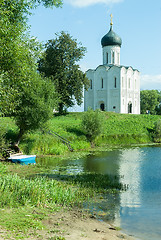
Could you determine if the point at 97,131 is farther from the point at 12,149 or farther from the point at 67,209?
the point at 67,209

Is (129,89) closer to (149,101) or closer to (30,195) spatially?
(149,101)

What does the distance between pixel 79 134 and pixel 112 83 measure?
2651 cm

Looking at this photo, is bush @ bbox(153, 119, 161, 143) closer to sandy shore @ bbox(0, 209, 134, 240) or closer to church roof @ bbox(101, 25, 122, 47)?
church roof @ bbox(101, 25, 122, 47)

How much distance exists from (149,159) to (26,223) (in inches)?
726

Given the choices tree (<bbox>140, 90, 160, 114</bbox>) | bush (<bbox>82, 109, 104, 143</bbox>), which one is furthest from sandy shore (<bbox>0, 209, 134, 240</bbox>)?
tree (<bbox>140, 90, 160, 114</bbox>)

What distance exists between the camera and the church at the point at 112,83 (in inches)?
2253

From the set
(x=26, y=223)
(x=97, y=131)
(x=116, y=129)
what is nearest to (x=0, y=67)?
(x=26, y=223)

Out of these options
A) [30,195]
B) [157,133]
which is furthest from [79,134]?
[30,195]

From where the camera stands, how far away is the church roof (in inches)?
2263

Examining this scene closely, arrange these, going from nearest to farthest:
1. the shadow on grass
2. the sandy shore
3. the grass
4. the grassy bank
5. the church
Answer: the sandy shore < the grass < the grassy bank < the shadow on grass < the church

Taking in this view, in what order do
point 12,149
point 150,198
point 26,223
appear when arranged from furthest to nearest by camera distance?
point 12,149
point 150,198
point 26,223

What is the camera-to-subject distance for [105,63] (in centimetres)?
6053

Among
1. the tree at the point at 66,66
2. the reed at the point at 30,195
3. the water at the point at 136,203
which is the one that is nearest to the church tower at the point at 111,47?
the tree at the point at 66,66

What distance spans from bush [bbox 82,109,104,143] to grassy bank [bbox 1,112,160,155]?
89 cm
